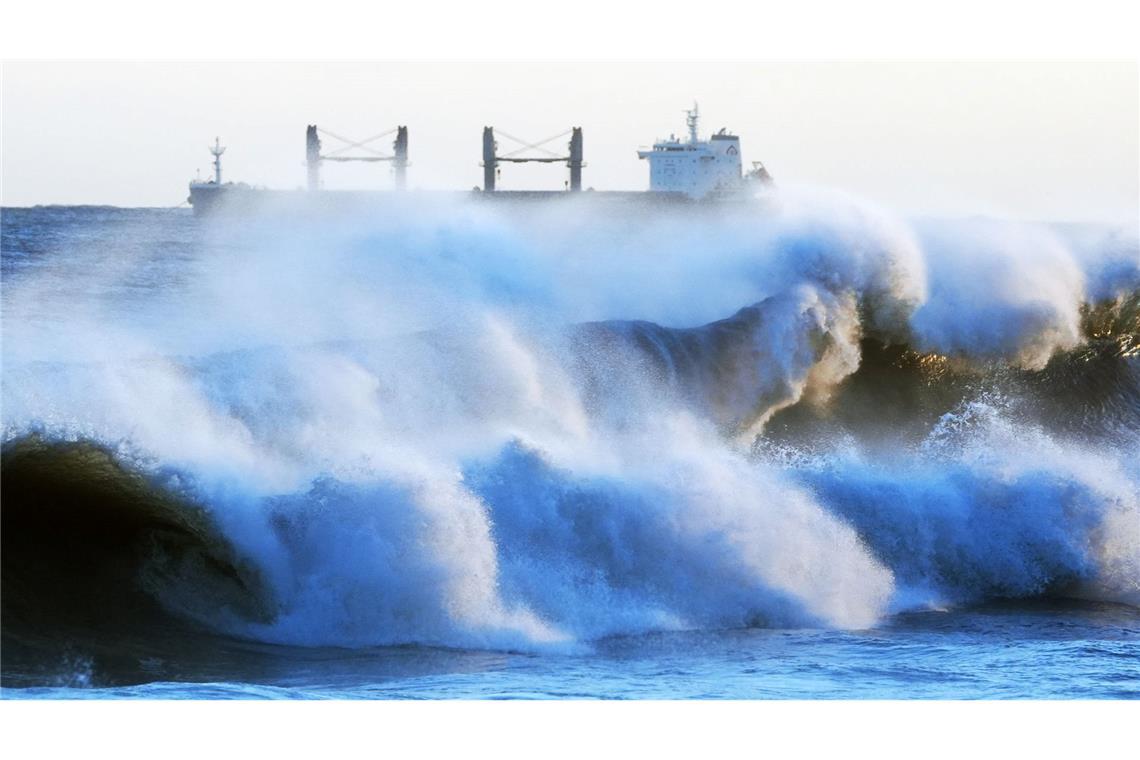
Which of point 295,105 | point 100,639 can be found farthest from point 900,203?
point 100,639

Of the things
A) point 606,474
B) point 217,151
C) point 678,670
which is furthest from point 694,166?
point 678,670

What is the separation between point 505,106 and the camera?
47.2 feet

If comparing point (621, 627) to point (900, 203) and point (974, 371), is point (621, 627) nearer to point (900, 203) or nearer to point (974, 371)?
point (974, 371)

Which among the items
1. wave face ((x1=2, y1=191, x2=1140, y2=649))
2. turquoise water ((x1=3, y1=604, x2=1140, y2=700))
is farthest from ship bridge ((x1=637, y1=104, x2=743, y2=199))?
turquoise water ((x1=3, y1=604, x2=1140, y2=700))

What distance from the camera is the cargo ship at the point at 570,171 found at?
1723 cm

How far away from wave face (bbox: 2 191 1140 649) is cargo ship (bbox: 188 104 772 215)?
0.76 meters

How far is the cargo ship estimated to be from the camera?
1723 cm

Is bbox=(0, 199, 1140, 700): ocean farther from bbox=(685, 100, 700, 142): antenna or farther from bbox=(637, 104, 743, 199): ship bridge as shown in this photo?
bbox=(637, 104, 743, 199): ship bridge

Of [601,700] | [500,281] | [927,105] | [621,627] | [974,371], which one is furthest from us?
[500,281]

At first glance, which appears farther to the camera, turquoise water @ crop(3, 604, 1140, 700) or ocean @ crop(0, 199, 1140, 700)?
ocean @ crop(0, 199, 1140, 700)

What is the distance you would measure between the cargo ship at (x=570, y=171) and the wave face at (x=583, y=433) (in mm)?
A: 765

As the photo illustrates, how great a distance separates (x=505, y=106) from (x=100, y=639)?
6.58 meters

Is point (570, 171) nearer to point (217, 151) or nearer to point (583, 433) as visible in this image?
point (217, 151)

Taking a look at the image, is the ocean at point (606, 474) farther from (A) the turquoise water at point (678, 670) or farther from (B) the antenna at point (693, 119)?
(B) the antenna at point (693, 119)
